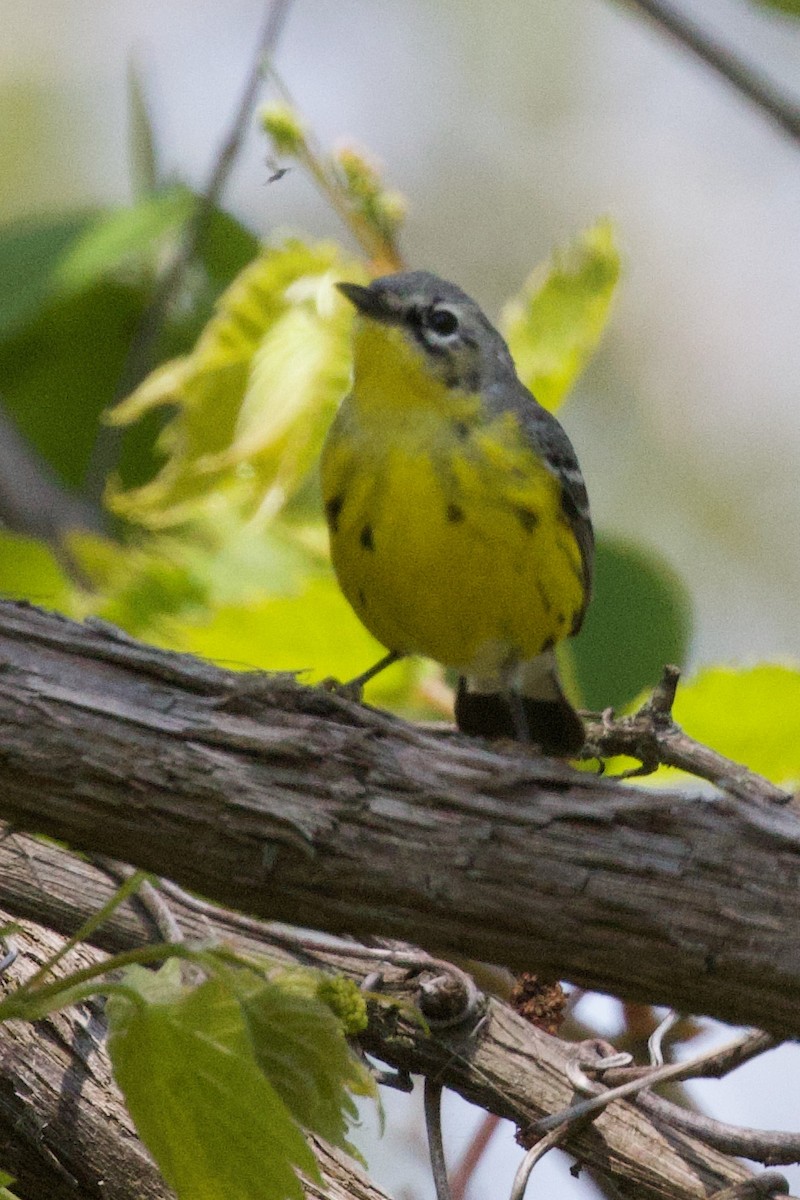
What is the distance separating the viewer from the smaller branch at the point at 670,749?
252 centimetres

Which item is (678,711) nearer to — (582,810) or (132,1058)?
(582,810)

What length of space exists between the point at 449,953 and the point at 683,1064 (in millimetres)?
664

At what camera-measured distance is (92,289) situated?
18.0ft

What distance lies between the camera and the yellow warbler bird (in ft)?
11.9

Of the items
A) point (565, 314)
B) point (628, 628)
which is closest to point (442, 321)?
point (565, 314)

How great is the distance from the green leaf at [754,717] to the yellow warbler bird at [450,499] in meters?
0.38

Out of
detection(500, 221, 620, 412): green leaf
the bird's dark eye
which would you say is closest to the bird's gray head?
the bird's dark eye

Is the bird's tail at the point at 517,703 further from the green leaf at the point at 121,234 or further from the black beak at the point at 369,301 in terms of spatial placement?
the green leaf at the point at 121,234

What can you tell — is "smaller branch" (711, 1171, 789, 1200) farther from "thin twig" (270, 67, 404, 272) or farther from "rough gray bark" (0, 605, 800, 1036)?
"thin twig" (270, 67, 404, 272)

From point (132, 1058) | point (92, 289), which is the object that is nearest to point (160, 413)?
point (92, 289)

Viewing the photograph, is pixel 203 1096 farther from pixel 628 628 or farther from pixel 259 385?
pixel 628 628

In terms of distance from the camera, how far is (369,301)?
3672 millimetres

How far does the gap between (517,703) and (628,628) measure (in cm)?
38

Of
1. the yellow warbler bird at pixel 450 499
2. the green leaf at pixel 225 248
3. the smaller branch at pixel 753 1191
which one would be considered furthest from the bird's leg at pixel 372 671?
Result: the green leaf at pixel 225 248
